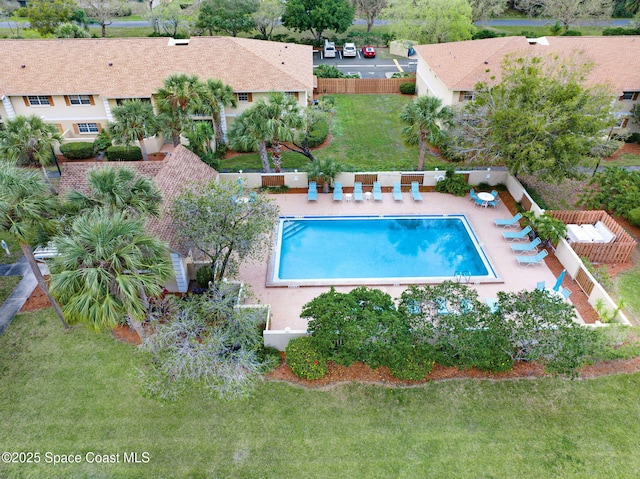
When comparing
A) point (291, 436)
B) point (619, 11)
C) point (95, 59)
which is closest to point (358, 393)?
point (291, 436)

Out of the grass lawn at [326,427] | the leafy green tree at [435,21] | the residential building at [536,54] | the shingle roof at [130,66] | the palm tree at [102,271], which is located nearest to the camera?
the palm tree at [102,271]

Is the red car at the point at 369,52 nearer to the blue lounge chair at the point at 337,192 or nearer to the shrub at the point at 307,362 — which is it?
the blue lounge chair at the point at 337,192

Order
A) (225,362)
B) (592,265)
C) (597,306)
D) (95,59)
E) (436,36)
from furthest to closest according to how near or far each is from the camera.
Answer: (436,36) → (95,59) → (592,265) → (597,306) → (225,362)

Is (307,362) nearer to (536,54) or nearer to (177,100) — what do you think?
(177,100)

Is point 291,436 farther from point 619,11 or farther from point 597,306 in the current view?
Result: point 619,11

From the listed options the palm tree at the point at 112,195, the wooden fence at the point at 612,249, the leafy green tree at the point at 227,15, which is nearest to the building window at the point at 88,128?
the palm tree at the point at 112,195

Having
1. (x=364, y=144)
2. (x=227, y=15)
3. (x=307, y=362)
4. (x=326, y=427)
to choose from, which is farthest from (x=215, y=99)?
(x=227, y=15)
